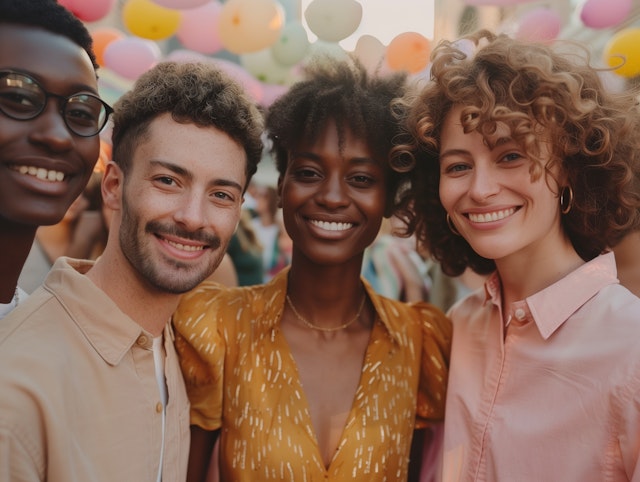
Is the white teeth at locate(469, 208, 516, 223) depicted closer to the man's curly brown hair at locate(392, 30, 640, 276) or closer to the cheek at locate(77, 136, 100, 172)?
the man's curly brown hair at locate(392, 30, 640, 276)

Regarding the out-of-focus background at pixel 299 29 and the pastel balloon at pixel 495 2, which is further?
the pastel balloon at pixel 495 2

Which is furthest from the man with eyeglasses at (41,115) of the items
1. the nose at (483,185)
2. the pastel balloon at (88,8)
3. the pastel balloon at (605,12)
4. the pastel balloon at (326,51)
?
the pastel balloon at (605,12)

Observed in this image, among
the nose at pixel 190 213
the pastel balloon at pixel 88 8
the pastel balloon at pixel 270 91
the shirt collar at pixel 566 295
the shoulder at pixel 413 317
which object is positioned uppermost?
the pastel balloon at pixel 88 8

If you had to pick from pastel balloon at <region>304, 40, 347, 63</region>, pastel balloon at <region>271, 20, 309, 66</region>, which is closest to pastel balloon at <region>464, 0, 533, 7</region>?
pastel balloon at <region>304, 40, 347, 63</region>

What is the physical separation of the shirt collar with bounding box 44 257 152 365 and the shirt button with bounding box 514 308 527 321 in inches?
48.9

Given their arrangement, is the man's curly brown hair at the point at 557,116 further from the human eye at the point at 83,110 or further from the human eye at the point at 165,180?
the human eye at the point at 83,110

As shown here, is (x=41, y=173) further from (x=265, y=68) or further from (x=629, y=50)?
(x=629, y=50)

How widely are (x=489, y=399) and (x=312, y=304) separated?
0.85 m

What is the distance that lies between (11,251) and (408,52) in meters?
2.56

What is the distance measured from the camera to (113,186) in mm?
2043

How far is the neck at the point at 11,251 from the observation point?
1.92 m

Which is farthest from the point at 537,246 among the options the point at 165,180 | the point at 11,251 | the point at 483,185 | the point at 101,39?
the point at 101,39

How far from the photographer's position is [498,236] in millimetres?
1956

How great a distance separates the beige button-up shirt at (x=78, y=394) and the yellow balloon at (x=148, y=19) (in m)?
2.17
